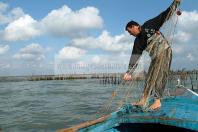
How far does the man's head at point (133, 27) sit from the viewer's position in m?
6.67

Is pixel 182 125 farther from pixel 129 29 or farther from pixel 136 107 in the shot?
pixel 129 29

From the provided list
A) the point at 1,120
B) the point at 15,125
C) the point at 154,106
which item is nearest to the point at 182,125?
the point at 154,106

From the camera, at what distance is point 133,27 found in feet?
21.9

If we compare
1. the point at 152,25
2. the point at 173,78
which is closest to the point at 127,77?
the point at 152,25

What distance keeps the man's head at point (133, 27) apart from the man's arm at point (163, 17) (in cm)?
23

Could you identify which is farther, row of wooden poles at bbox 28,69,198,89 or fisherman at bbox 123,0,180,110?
row of wooden poles at bbox 28,69,198,89

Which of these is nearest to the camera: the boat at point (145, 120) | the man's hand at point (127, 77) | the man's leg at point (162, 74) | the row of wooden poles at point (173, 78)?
the boat at point (145, 120)

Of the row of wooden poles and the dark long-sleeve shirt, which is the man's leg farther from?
the row of wooden poles

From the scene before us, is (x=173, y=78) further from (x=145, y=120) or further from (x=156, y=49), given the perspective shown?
(x=145, y=120)

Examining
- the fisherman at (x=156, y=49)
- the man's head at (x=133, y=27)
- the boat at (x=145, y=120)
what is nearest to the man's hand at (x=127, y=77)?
the fisherman at (x=156, y=49)

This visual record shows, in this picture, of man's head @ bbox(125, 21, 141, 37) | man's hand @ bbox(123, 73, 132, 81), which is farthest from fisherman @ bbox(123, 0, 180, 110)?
man's hand @ bbox(123, 73, 132, 81)

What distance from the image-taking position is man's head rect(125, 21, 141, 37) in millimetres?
6672

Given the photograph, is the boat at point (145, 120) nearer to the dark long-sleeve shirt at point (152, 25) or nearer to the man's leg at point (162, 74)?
the man's leg at point (162, 74)

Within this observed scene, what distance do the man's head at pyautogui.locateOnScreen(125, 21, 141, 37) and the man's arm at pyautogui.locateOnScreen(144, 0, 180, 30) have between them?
0.23 meters
